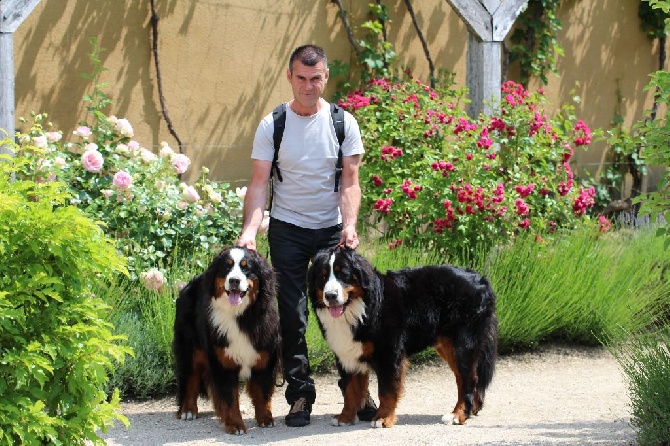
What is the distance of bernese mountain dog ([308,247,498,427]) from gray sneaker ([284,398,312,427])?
0.17m

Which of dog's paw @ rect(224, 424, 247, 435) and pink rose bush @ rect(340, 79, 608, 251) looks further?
pink rose bush @ rect(340, 79, 608, 251)

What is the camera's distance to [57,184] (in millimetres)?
4902

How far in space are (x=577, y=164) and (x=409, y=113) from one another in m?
4.70

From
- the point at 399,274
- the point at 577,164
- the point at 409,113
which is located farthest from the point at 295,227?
the point at 577,164

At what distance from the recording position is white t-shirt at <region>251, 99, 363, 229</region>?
20.4ft

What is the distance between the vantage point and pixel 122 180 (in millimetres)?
7688

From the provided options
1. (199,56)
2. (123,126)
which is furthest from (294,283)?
(199,56)

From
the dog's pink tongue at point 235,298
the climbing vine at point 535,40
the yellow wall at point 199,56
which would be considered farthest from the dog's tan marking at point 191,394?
the climbing vine at point 535,40

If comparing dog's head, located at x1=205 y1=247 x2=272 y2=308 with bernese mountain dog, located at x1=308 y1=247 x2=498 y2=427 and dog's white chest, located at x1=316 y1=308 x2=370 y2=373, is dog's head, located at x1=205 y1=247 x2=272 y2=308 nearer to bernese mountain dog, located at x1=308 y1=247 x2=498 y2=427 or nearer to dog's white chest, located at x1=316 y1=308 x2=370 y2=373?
bernese mountain dog, located at x1=308 y1=247 x2=498 y2=427

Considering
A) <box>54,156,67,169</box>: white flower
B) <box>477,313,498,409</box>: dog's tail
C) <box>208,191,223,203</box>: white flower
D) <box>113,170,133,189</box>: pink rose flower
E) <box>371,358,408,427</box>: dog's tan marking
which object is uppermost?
<box>54,156,67,169</box>: white flower

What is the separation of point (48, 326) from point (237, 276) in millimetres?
1385

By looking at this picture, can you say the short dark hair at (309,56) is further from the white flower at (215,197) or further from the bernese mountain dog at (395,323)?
the white flower at (215,197)

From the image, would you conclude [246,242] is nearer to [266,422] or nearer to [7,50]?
[266,422]

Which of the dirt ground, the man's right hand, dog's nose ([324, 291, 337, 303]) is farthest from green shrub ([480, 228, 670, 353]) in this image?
the man's right hand
